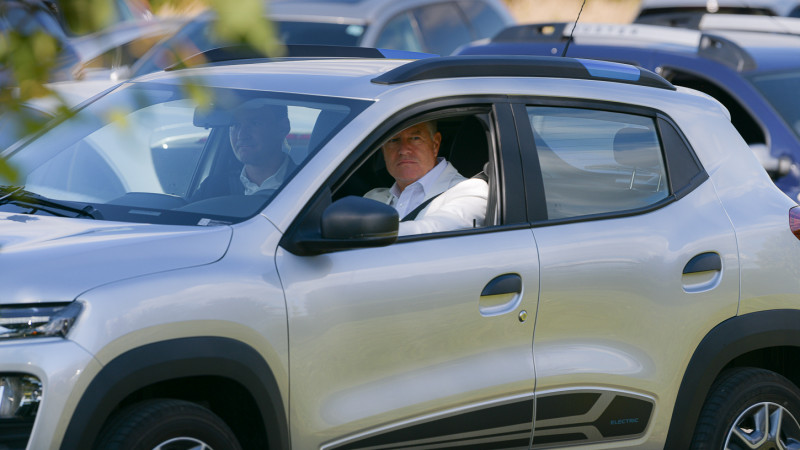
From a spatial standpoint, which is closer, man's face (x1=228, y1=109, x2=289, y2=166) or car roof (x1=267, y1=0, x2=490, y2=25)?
man's face (x1=228, y1=109, x2=289, y2=166)

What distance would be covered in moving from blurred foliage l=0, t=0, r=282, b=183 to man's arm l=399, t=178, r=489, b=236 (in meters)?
2.59

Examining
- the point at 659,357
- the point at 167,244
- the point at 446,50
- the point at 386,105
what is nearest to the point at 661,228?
the point at 659,357

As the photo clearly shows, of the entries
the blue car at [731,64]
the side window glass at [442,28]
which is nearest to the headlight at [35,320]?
the blue car at [731,64]

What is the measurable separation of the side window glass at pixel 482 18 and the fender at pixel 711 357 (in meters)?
7.64

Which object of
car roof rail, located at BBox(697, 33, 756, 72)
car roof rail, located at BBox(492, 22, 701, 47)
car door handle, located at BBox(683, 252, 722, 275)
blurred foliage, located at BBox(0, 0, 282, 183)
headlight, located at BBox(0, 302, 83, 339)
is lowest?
blurred foliage, located at BBox(0, 0, 282, 183)

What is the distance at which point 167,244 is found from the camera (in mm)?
3268

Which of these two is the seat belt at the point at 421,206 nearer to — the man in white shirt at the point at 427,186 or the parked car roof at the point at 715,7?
the man in white shirt at the point at 427,186

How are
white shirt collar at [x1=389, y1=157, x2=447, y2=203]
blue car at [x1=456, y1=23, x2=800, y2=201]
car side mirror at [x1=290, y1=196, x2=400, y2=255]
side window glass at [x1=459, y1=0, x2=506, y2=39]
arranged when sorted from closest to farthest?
car side mirror at [x1=290, y1=196, x2=400, y2=255] < white shirt collar at [x1=389, y1=157, x2=447, y2=203] < blue car at [x1=456, y1=23, x2=800, y2=201] < side window glass at [x1=459, y1=0, x2=506, y2=39]

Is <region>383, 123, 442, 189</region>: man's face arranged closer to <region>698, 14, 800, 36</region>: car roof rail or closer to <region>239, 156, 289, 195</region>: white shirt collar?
<region>239, 156, 289, 195</region>: white shirt collar

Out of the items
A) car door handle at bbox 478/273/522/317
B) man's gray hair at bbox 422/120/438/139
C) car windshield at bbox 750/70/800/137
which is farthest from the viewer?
car windshield at bbox 750/70/800/137

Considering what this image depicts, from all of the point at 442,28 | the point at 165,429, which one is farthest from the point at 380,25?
the point at 165,429

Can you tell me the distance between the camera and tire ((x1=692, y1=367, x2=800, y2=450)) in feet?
13.9

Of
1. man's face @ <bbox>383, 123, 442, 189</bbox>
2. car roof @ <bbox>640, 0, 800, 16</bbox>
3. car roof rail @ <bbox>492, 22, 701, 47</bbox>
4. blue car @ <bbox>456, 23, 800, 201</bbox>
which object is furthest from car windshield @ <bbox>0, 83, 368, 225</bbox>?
car roof @ <bbox>640, 0, 800, 16</bbox>

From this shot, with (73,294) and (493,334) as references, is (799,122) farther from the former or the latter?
(73,294)
